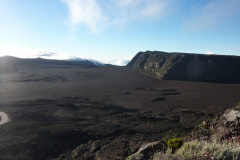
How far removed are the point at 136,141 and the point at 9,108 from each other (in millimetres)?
10735

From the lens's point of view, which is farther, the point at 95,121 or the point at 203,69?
the point at 203,69

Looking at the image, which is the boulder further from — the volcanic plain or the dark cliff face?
the dark cliff face

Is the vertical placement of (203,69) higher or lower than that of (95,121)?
higher

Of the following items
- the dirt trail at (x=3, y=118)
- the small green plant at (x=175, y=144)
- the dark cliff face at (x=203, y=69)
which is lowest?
the dirt trail at (x=3, y=118)

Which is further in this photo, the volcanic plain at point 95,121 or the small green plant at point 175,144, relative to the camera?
the volcanic plain at point 95,121

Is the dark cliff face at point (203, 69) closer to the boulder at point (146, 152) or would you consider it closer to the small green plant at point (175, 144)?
the boulder at point (146, 152)

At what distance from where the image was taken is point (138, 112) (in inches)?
592

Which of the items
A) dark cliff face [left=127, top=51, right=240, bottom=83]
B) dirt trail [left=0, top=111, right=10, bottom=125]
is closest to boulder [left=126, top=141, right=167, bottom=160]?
dirt trail [left=0, top=111, right=10, bottom=125]

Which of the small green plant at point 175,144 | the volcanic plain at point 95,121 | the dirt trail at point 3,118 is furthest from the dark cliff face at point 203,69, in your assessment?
the small green plant at point 175,144

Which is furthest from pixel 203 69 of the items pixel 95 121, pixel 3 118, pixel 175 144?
pixel 175 144

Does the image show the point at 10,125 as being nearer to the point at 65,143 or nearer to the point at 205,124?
the point at 65,143

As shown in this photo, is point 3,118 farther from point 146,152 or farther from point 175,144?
point 175,144

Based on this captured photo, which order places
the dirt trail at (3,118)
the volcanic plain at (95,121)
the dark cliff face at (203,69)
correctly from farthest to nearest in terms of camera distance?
the dark cliff face at (203,69) < the dirt trail at (3,118) < the volcanic plain at (95,121)

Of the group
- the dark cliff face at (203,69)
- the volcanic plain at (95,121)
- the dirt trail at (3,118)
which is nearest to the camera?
the volcanic plain at (95,121)
